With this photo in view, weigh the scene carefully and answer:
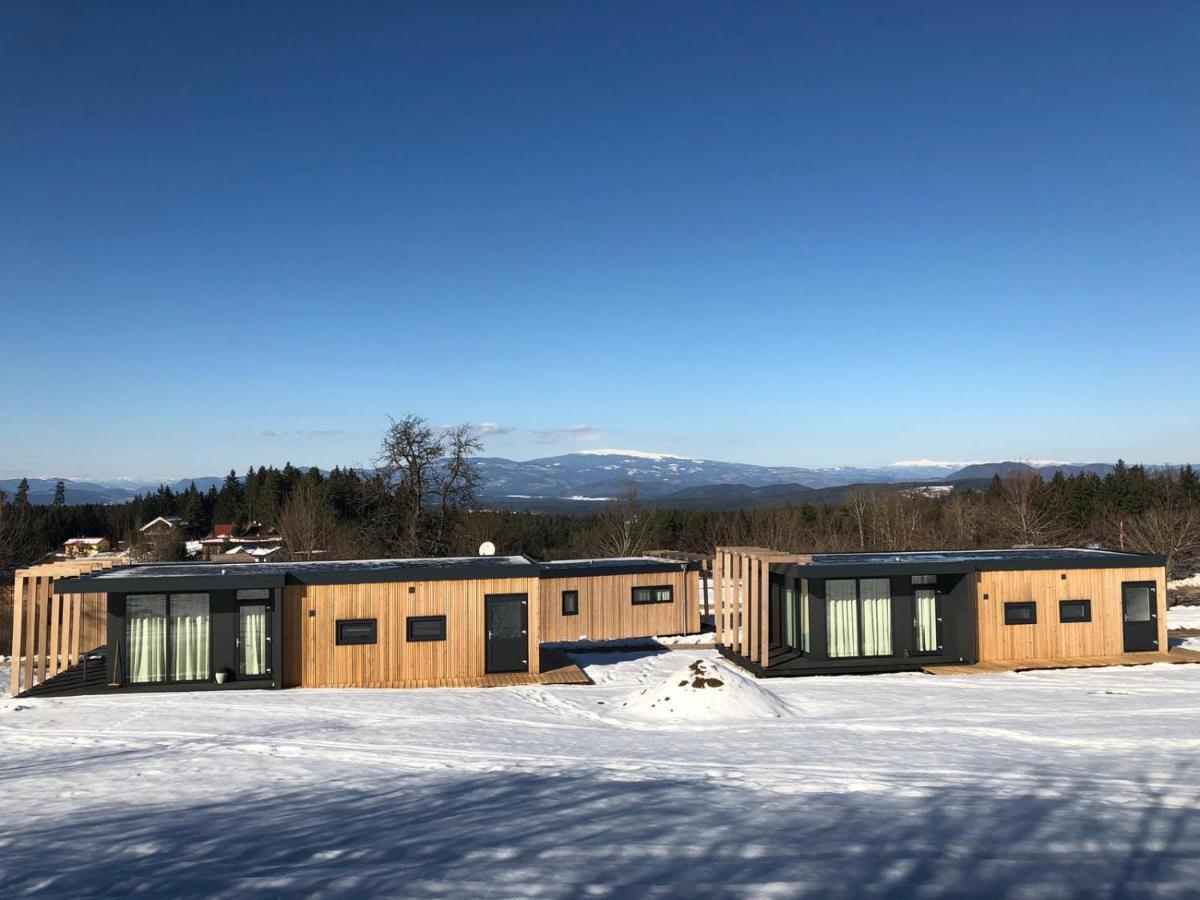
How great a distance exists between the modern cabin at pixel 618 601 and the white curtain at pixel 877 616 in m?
6.08

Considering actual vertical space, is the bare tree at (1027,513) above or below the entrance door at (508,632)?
above

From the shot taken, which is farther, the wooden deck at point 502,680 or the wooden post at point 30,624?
the wooden deck at point 502,680

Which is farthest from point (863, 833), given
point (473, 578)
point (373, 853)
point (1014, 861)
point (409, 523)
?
point (409, 523)

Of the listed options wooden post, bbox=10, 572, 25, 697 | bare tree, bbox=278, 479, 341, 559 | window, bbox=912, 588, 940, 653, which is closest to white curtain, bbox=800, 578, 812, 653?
window, bbox=912, 588, 940, 653

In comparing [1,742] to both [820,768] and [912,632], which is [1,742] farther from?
[912,632]

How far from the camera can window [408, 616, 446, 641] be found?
15078 millimetres

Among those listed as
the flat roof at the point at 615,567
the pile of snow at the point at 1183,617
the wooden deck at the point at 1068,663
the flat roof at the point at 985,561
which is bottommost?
the pile of snow at the point at 1183,617

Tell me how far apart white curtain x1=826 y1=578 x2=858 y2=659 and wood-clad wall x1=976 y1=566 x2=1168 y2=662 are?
251 centimetres

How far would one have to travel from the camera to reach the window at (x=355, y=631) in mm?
14867

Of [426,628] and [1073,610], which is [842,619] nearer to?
[1073,610]

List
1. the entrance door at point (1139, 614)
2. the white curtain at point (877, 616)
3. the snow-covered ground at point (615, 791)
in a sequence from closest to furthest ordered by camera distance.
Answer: the snow-covered ground at point (615, 791) → the white curtain at point (877, 616) → the entrance door at point (1139, 614)

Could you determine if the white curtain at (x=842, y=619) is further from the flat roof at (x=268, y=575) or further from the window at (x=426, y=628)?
the window at (x=426, y=628)

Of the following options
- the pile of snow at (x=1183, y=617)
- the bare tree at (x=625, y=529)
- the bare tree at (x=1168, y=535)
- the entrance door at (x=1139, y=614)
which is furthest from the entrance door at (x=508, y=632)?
the bare tree at (x=1168, y=535)

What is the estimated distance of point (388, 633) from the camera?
15.0 metres
